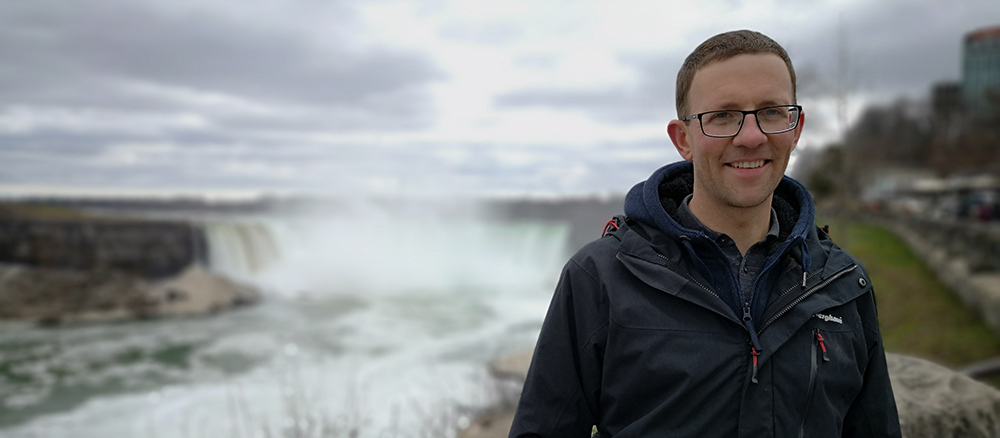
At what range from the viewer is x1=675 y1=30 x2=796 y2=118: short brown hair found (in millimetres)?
1753

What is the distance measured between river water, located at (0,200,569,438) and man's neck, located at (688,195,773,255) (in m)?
5.06

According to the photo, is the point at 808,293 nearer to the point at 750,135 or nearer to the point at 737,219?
the point at 737,219

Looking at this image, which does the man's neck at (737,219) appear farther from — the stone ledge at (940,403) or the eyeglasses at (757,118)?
the stone ledge at (940,403)

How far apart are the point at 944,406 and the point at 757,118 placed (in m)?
1.77

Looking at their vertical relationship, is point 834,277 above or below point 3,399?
above

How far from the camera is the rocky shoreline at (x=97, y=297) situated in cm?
2094

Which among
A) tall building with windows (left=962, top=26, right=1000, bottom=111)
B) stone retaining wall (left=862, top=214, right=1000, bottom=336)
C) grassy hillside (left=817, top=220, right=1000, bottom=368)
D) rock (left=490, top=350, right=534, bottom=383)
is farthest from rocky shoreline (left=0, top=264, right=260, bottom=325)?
tall building with windows (left=962, top=26, right=1000, bottom=111)

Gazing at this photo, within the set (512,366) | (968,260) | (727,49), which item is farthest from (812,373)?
(968,260)

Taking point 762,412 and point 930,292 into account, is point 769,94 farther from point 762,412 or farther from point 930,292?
point 930,292

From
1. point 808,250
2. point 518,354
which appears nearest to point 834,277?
point 808,250

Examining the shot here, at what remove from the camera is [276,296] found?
25531 mm

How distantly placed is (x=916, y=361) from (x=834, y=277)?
1552 mm

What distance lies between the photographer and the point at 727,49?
5.75 ft

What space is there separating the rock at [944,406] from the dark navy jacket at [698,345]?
3.19 feet
